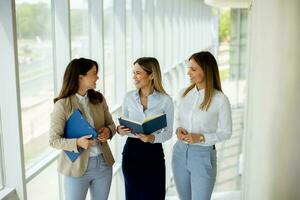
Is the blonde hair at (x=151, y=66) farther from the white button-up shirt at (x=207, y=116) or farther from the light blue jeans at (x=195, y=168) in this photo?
the light blue jeans at (x=195, y=168)

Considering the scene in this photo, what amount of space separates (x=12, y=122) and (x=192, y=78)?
1439 millimetres

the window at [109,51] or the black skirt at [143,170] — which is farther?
the window at [109,51]

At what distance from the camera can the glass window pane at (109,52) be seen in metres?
4.56

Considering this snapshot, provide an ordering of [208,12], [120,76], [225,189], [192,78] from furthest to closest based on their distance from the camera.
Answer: [208,12], [225,189], [120,76], [192,78]

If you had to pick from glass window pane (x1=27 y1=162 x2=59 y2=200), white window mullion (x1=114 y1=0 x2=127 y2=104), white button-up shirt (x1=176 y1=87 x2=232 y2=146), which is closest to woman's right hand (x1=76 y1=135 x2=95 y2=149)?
glass window pane (x1=27 y1=162 x2=59 y2=200)

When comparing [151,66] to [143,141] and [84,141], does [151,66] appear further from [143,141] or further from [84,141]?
[84,141]

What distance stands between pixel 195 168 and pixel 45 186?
3.69ft

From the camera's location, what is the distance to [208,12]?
16609mm

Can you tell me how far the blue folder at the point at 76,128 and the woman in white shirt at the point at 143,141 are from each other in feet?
1.96

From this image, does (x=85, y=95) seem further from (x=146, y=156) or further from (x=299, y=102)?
(x=299, y=102)

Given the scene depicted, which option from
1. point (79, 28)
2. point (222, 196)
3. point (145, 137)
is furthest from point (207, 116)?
point (222, 196)

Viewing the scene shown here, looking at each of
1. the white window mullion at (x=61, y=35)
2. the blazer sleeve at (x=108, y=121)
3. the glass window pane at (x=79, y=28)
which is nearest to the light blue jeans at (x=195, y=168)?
the blazer sleeve at (x=108, y=121)

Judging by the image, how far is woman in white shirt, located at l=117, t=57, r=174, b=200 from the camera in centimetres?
330

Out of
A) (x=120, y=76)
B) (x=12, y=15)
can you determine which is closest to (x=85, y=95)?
(x=12, y=15)
